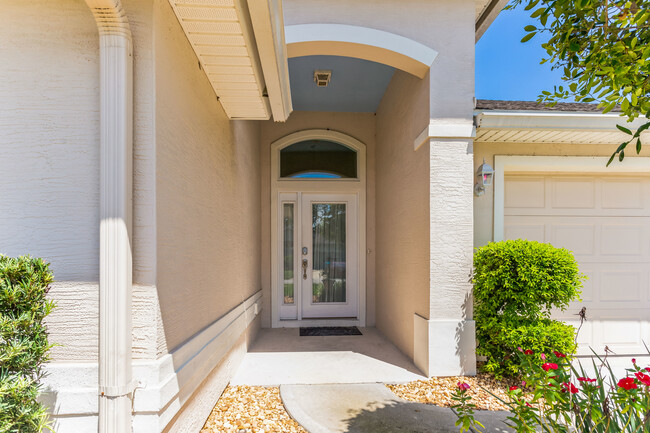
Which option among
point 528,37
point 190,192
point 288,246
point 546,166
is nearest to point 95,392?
point 190,192

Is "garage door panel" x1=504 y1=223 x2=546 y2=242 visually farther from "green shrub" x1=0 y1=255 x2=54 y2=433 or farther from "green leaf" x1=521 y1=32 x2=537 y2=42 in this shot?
"green shrub" x1=0 y1=255 x2=54 y2=433

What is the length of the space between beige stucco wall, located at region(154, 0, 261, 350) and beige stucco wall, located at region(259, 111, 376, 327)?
1.89 m

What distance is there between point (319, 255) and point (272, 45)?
4016 millimetres

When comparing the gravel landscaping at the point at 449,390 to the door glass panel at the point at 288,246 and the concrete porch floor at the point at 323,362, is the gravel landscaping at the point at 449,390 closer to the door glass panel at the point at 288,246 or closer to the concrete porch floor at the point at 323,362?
the concrete porch floor at the point at 323,362

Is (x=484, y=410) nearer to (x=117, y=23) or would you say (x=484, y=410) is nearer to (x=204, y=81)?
(x=204, y=81)

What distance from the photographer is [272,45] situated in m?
2.02

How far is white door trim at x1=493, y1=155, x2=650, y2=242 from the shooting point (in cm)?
389

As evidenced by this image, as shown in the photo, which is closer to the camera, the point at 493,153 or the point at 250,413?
the point at 250,413

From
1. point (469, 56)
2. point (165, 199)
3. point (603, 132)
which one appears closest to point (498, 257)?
point (603, 132)

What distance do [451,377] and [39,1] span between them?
163 inches

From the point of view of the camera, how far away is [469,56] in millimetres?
3414

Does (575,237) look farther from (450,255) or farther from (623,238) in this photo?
(450,255)

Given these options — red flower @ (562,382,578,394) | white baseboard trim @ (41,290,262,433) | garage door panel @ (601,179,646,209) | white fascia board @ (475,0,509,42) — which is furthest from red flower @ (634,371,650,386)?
white fascia board @ (475,0,509,42)

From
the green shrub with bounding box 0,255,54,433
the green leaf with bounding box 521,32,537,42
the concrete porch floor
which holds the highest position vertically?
the green leaf with bounding box 521,32,537,42
